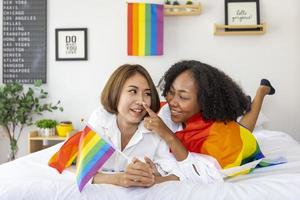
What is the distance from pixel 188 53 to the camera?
3.18 metres

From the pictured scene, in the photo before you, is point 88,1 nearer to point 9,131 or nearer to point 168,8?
point 168,8

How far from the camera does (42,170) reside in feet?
4.63

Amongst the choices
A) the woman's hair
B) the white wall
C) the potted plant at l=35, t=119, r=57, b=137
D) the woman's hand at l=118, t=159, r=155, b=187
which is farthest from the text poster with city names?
the woman's hand at l=118, t=159, r=155, b=187

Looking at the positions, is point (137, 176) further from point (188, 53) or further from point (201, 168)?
point (188, 53)

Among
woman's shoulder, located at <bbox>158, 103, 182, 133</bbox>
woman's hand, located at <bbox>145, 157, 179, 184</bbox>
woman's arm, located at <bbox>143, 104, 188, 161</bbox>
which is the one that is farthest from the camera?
woman's shoulder, located at <bbox>158, 103, 182, 133</bbox>

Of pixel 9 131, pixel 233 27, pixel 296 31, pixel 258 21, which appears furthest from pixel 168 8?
pixel 9 131

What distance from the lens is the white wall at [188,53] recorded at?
3086 mm

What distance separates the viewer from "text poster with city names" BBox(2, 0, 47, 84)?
132 inches

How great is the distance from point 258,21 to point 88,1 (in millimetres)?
1633

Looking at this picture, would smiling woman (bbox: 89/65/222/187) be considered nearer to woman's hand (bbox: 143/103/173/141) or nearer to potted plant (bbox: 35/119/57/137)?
woman's hand (bbox: 143/103/173/141)

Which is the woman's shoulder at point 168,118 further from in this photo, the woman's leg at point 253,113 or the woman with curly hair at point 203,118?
the woman's leg at point 253,113

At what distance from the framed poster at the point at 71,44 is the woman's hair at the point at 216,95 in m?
1.91

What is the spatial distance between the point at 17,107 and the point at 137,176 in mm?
2403

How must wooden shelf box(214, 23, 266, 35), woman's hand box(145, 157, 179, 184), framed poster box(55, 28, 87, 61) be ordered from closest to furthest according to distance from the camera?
1. woman's hand box(145, 157, 179, 184)
2. wooden shelf box(214, 23, 266, 35)
3. framed poster box(55, 28, 87, 61)
